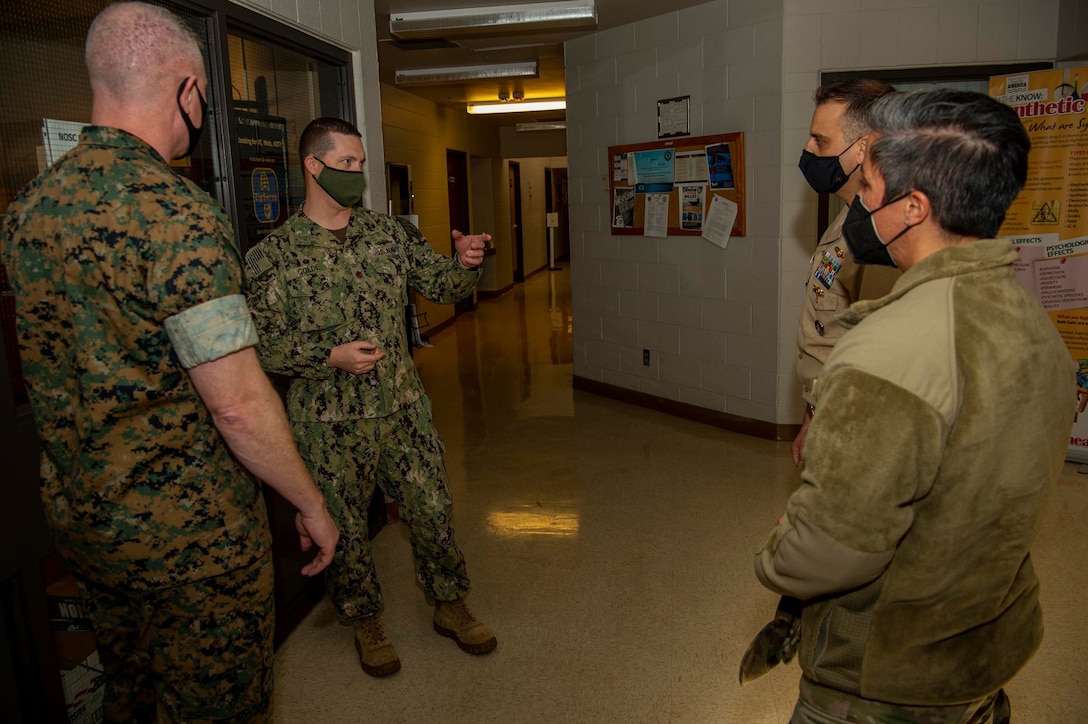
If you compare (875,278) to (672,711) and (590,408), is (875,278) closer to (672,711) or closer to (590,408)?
(672,711)

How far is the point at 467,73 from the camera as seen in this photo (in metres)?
6.29

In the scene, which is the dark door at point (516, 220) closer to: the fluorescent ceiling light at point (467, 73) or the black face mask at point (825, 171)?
the fluorescent ceiling light at point (467, 73)

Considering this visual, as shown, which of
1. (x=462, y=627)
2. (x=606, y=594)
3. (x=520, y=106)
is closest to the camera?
(x=462, y=627)

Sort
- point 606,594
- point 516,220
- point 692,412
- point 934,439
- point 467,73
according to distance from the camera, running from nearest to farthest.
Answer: point 934,439
point 606,594
point 692,412
point 467,73
point 516,220

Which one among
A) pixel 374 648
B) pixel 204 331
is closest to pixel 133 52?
pixel 204 331

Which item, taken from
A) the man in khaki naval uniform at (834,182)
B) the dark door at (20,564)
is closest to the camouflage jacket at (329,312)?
the dark door at (20,564)

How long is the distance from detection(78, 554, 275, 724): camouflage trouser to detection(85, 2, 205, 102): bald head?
86 cm

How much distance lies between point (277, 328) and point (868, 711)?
177 centimetres

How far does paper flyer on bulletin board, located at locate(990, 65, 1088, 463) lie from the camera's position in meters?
3.63

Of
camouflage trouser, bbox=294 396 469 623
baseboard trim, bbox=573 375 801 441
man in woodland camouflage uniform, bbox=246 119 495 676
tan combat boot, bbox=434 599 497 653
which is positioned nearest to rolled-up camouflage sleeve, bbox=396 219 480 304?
man in woodland camouflage uniform, bbox=246 119 495 676

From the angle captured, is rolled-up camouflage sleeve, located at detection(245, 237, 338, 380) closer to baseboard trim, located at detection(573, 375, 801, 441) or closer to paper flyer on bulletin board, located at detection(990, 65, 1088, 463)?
baseboard trim, located at detection(573, 375, 801, 441)

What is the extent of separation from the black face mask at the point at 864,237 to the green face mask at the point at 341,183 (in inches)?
57.6

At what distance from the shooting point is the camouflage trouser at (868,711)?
118 centimetres

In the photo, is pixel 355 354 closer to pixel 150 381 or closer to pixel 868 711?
pixel 150 381
